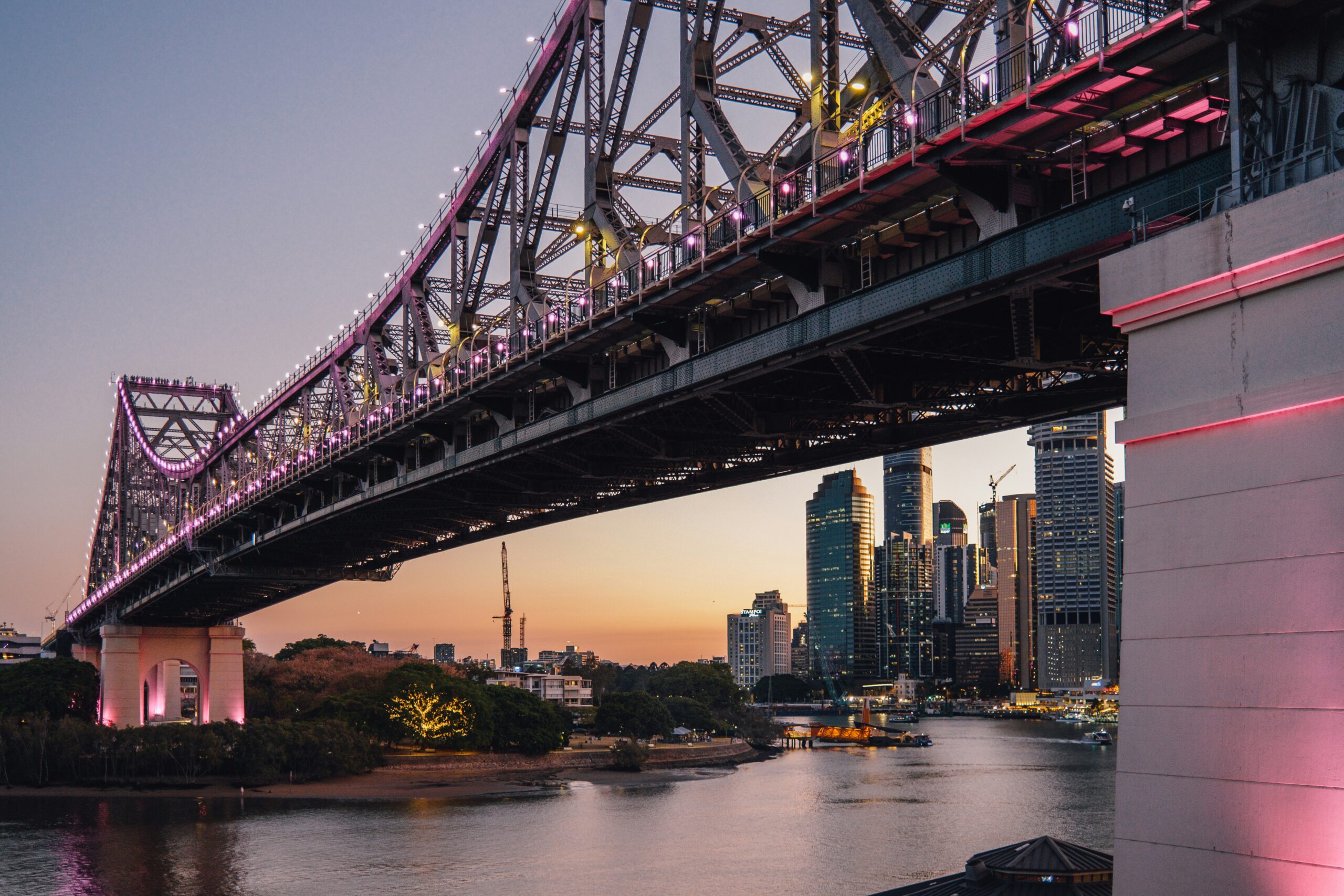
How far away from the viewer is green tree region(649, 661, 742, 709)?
15788 cm

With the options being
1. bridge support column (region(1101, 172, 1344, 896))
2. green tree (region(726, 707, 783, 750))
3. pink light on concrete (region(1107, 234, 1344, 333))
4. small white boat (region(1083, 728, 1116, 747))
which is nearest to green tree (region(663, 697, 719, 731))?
green tree (region(726, 707, 783, 750))

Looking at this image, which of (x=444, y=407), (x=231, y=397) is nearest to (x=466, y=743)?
(x=231, y=397)

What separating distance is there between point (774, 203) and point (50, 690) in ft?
309

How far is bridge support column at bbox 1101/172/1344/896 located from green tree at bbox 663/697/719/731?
375ft

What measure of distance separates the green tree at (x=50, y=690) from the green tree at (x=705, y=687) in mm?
65438

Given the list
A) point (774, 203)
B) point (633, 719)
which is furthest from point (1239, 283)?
point (633, 719)

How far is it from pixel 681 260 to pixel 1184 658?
16.3m

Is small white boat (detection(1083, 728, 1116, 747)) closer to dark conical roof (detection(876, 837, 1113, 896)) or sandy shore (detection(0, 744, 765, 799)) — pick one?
sandy shore (detection(0, 744, 765, 799))

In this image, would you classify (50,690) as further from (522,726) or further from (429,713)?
(522,726)

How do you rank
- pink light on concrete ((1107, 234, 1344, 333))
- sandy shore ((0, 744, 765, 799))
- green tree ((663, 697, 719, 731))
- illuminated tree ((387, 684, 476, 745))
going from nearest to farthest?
pink light on concrete ((1107, 234, 1344, 333))
sandy shore ((0, 744, 765, 799))
illuminated tree ((387, 684, 476, 745))
green tree ((663, 697, 719, 731))

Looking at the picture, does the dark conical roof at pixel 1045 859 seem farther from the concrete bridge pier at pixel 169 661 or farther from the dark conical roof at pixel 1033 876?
the concrete bridge pier at pixel 169 661

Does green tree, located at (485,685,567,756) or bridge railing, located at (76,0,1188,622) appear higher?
bridge railing, located at (76,0,1188,622)

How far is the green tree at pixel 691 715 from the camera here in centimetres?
12838

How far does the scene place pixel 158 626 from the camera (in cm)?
10588
